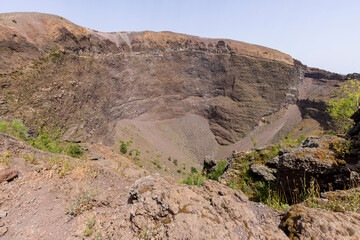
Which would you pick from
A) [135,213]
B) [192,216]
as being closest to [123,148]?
[135,213]

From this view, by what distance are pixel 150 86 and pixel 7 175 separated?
1394 inches

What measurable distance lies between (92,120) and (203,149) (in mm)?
23280

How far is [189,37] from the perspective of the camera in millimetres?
45281

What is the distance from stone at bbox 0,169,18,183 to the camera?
4.86m

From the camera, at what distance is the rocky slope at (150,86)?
2094 centimetres

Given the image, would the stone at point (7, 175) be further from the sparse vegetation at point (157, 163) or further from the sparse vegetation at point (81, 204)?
the sparse vegetation at point (157, 163)

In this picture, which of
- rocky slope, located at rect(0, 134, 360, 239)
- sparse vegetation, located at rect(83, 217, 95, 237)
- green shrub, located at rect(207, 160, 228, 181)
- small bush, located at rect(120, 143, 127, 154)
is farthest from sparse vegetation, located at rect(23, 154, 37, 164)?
small bush, located at rect(120, 143, 127, 154)

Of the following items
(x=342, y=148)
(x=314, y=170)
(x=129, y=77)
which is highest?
(x=129, y=77)

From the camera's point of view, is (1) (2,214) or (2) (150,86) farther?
(2) (150,86)

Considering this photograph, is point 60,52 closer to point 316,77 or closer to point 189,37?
point 189,37

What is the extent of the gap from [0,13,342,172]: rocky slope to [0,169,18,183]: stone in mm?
18102

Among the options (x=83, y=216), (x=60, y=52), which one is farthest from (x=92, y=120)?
(x=83, y=216)

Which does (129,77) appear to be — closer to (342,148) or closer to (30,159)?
(30,159)

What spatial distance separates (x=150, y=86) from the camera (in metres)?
39.0
